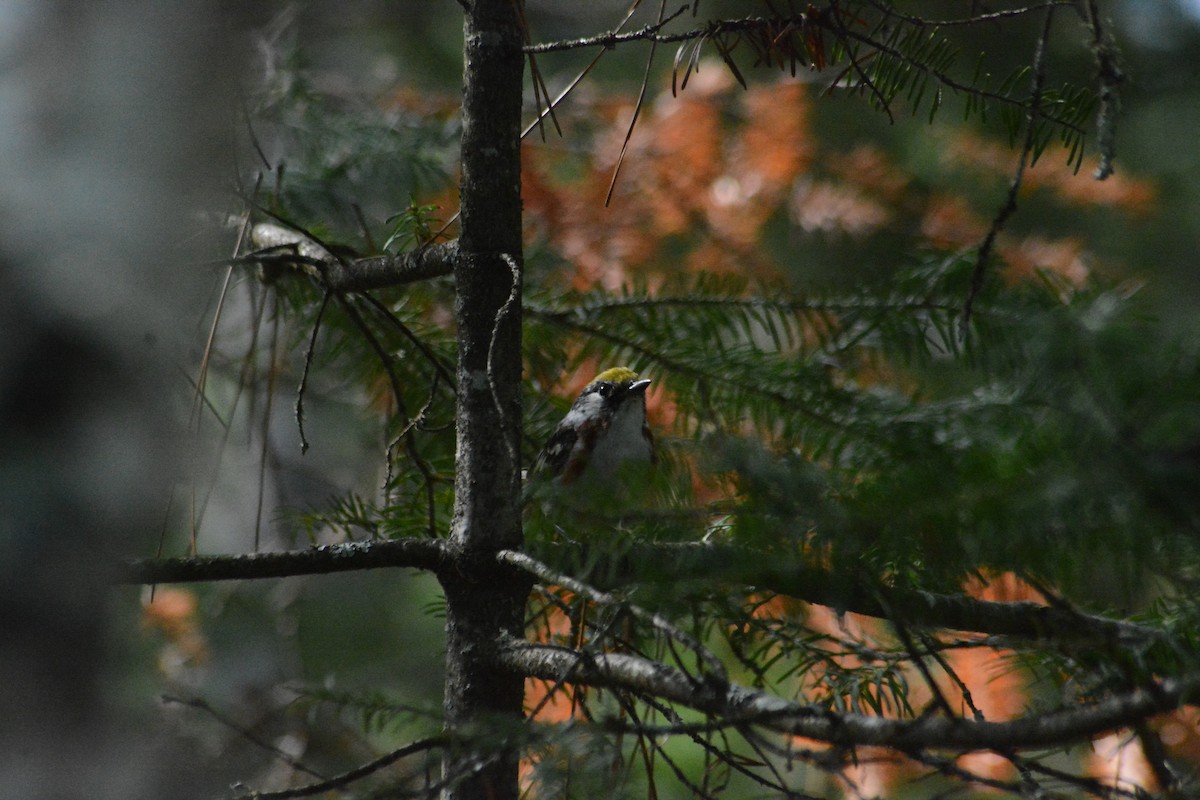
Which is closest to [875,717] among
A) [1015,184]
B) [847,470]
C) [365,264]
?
[847,470]

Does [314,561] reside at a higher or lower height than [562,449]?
lower

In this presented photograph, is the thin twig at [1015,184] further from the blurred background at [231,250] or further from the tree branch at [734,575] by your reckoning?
the tree branch at [734,575]

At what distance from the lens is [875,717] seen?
1.01m

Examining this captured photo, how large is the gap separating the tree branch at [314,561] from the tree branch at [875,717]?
12.8 inches

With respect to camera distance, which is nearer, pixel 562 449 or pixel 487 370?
pixel 487 370

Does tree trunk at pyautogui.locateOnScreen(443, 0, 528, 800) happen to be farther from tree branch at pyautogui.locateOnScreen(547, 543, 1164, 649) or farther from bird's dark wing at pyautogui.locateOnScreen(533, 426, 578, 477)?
bird's dark wing at pyautogui.locateOnScreen(533, 426, 578, 477)

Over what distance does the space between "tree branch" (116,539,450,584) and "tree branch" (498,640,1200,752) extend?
325 mm

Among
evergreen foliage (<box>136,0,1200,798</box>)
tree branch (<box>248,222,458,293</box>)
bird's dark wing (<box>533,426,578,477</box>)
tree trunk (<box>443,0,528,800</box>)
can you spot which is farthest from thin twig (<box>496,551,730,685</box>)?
bird's dark wing (<box>533,426,578,477</box>)

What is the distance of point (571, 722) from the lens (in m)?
1.17

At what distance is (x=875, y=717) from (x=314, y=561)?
918 millimetres

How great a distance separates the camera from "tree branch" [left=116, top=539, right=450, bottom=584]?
155 centimetres

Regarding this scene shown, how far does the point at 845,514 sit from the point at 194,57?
38.0 inches

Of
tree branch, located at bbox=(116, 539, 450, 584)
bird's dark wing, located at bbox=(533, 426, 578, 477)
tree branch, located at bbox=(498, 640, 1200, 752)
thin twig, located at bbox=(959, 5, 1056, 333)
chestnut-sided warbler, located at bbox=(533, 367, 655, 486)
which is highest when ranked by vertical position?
chestnut-sided warbler, located at bbox=(533, 367, 655, 486)

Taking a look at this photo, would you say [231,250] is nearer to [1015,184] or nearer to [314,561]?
[314,561]
